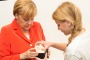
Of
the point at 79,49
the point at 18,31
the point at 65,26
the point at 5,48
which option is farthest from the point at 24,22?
the point at 79,49

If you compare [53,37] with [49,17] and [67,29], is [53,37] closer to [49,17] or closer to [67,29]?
[49,17]

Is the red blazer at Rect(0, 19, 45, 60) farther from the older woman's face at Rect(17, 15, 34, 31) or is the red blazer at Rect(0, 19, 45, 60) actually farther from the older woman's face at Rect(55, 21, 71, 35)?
the older woman's face at Rect(55, 21, 71, 35)

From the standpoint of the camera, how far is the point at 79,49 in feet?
5.02

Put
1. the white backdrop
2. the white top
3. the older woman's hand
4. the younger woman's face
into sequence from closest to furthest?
the white top, the younger woman's face, the older woman's hand, the white backdrop

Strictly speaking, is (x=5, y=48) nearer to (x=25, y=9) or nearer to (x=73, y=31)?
(x=25, y=9)

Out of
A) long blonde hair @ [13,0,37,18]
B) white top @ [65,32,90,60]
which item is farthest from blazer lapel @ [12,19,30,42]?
white top @ [65,32,90,60]

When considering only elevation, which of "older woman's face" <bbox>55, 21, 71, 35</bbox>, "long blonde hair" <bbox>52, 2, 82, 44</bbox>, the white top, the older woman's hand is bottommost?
the older woman's hand

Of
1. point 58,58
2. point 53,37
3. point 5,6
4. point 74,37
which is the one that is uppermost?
point 5,6

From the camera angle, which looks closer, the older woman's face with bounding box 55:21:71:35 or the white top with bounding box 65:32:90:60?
the white top with bounding box 65:32:90:60

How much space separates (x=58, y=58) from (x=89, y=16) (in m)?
0.65

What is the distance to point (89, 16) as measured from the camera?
2.71 metres

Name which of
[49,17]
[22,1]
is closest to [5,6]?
[49,17]

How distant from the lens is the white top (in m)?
1.53

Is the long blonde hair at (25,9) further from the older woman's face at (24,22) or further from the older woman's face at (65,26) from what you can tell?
the older woman's face at (65,26)
